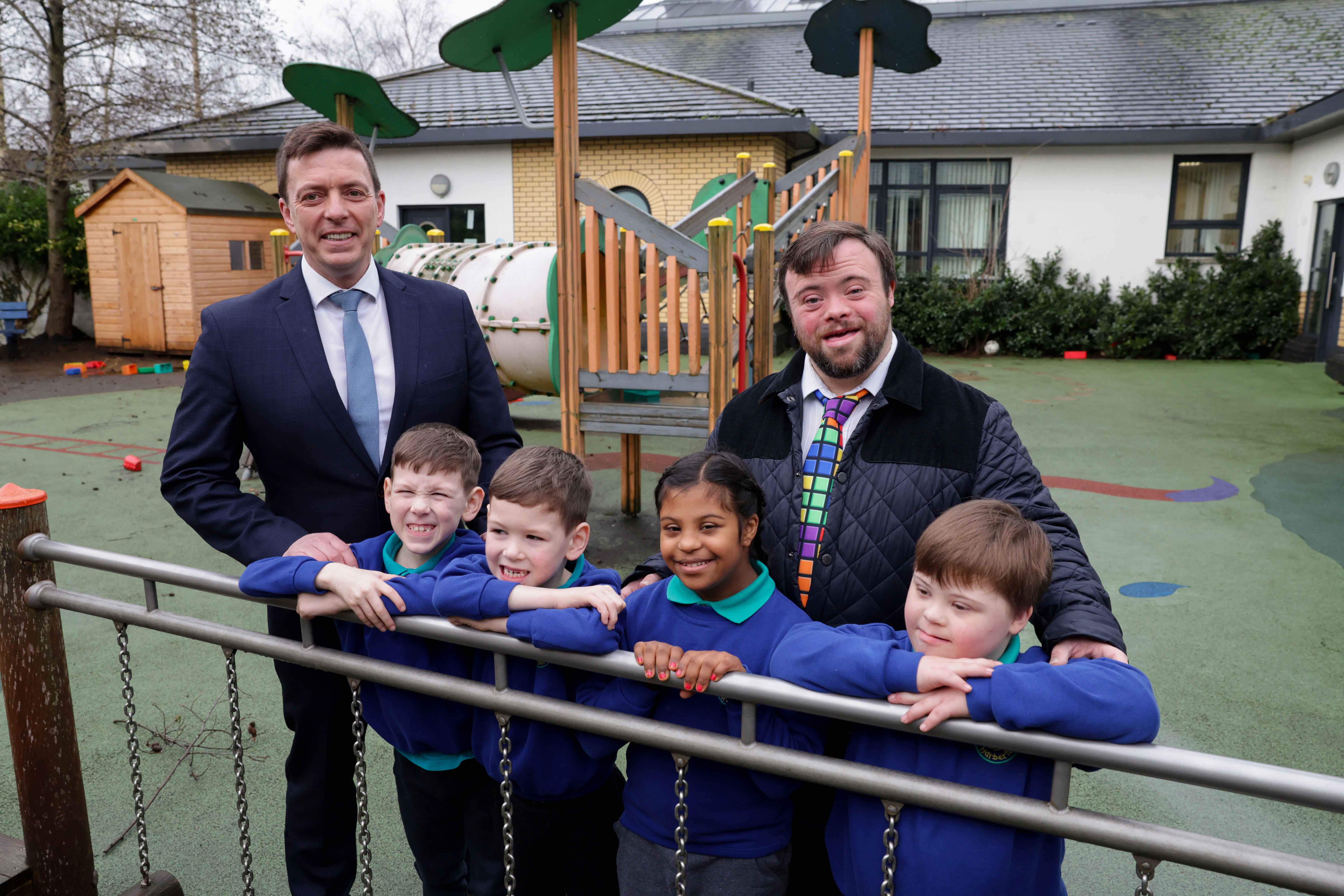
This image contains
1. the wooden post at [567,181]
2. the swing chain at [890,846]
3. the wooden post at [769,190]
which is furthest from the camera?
the wooden post at [769,190]

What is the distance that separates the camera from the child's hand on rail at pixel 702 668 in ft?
4.83

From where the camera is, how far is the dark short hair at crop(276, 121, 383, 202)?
6.96 ft

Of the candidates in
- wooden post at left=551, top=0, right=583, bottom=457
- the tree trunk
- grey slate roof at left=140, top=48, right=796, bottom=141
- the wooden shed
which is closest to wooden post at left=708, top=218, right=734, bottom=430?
wooden post at left=551, top=0, right=583, bottom=457

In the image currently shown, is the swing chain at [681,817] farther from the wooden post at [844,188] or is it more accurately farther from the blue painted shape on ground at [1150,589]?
the wooden post at [844,188]

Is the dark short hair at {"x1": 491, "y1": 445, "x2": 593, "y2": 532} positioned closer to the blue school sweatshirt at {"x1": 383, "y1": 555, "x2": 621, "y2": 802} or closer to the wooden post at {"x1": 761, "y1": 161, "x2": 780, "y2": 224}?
the blue school sweatshirt at {"x1": 383, "y1": 555, "x2": 621, "y2": 802}

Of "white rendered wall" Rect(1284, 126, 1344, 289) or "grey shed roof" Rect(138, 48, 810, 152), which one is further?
"grey shed roof" Rect(138, 48, 810, 152)

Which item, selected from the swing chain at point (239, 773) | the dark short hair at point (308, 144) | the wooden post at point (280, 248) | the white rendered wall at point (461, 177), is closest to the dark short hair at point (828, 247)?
the dark short hair at point (308, 144)

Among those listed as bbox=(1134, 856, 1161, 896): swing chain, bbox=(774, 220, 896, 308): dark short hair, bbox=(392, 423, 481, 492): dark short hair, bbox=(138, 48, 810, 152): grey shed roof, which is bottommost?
bbox=(1134, 856, 1161, 896): swing chain

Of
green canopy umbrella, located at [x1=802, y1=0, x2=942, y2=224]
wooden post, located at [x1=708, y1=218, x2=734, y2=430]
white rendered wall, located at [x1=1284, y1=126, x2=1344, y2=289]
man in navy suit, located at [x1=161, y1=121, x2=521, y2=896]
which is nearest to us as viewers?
man in navy suit, located at [x1=161, y1=121, x2=521, y2=896]

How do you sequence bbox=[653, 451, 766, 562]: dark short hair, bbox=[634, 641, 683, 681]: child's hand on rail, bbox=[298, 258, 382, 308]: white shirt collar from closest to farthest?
bbox=[634, 641, 683, 681]: child's hand on rail < bbox=[653, 451, 766, 562]: dark short hair < bbox=[298, 258, 382, 308]: white shirt collar

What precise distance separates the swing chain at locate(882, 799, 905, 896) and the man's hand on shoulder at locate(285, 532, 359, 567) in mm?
1197

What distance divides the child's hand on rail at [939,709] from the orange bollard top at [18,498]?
1.91m

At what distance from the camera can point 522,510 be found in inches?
73.3

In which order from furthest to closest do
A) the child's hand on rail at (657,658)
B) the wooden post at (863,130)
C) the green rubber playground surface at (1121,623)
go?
the wooden post at (863,130), the green rubber playground surface at (1121,623), the child's hand on rail at (657,658)
